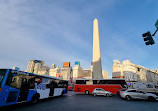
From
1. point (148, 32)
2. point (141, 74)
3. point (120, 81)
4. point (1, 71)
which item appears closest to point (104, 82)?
point (120, 81)

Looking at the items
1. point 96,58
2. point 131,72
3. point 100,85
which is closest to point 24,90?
point 100,85

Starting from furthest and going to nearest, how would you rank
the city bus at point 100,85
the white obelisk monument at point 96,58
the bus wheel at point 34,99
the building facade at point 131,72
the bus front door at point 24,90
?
the building facade at point 131,72
the white obelisk monument at point 96,58
the city bus at point 100,85
the bus wheel at point 34,99
the bus front door at point 24,90

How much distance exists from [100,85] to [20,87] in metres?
13.5

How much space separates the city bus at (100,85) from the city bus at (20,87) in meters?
8.73

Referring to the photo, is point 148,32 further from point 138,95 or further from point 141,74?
point 141,74

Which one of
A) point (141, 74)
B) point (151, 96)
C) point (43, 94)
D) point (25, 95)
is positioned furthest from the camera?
point (141, 74)

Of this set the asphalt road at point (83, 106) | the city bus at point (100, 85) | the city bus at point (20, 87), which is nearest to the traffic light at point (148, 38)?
the asphalt road at point (83, 106)

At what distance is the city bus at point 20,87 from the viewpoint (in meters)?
6.11

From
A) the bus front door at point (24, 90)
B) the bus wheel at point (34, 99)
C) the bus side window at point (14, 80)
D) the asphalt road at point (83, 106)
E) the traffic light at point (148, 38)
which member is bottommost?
the asphalt road at point (83, 106)

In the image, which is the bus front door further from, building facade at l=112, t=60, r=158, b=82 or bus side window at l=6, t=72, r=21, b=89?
building facade at l=112, t=60, r=158, b=82

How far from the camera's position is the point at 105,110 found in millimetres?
6359

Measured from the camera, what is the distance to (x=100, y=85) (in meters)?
17.0

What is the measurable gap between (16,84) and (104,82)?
1423 centimetres

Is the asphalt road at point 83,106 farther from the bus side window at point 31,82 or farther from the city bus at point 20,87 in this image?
the bus side window at point 31,82
